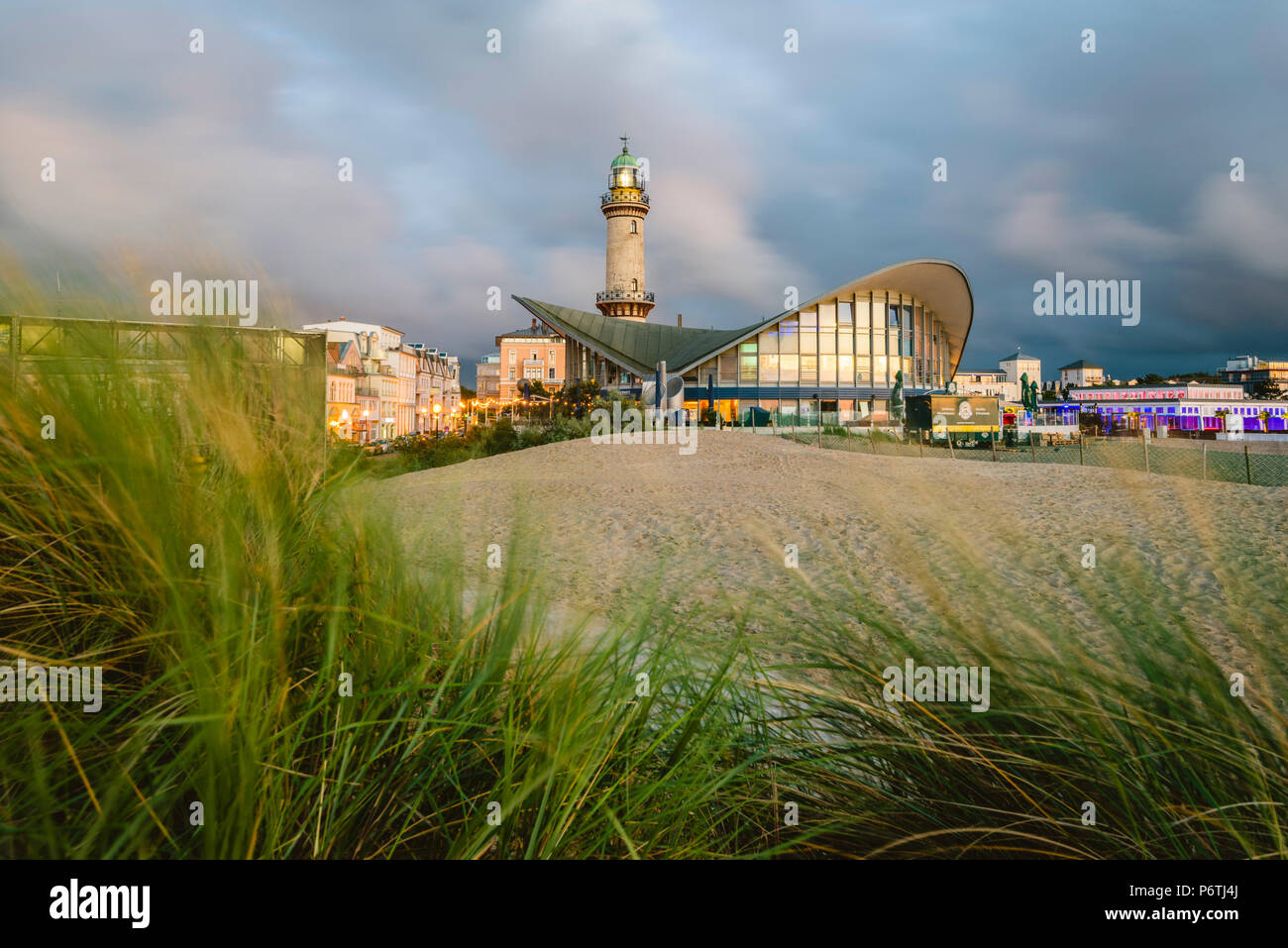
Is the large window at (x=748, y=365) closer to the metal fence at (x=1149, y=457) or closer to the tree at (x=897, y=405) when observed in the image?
the tree at (x=897, y=405)

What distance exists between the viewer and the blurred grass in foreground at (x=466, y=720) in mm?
984

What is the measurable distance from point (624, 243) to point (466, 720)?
63168mm

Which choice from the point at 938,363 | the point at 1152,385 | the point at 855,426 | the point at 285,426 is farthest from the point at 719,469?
the point at 1152,385

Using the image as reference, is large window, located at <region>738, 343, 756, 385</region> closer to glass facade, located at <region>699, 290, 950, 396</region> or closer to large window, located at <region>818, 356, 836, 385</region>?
glass facade, located at <region>699, 290, 950, 396</region>

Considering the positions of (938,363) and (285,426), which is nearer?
(285,426)

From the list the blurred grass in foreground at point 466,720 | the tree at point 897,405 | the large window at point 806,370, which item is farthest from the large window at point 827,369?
the blurred grass in foreground at point 466,720

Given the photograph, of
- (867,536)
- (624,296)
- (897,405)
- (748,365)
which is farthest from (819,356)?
(867,536)

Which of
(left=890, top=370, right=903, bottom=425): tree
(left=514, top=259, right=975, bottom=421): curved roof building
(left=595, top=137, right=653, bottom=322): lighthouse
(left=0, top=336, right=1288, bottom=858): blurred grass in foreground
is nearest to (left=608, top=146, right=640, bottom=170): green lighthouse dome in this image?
(left=595, top=137, right=653, bottom=322): lighthouse

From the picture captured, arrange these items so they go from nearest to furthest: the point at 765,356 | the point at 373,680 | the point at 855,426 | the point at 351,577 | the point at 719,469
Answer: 1. the point at 373,680
2. the point at 351,577
3. the point at 719,469
4. the point at 855,426
5. the point at 765,356

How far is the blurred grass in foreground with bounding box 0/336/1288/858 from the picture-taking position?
98cm

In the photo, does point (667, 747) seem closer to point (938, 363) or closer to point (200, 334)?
point (200, 334)

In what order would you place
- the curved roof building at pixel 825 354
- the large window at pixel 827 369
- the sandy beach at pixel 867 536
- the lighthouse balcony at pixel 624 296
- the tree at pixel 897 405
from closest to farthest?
the sandy beach at pixel 867 536, the tree at pixel 897 405, the curved roof building at pixel 825 354, the large window at pixel 827 369, the lighthouse balcony at pixel 624 296

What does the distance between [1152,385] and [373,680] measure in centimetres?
10772
